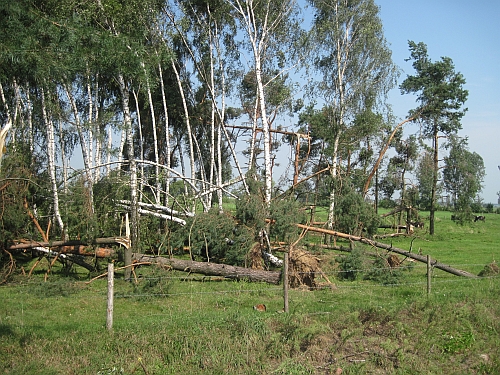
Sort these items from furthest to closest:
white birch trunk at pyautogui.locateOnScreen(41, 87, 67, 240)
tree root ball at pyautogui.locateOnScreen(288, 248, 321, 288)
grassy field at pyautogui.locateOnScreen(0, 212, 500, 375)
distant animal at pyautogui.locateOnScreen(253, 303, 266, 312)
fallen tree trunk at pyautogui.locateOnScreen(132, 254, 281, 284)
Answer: white birch trunk at pyautogui.locateOnScreen(41, 87, 67, 240)
fallen tree trunk at pyautogui.locateOnScreen(132, 254, 281, 284)
tree root ball at pyautogui.locateOnScreen(288, 248, 321, 288)
distant animal at pyautogui.locateOnScreen(253, 303, 266, 312)
grassy field at pyautogui.locateOnScreen(0, 212, 500, 375)

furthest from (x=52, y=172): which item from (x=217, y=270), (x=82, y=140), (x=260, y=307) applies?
(x=260, y=307)

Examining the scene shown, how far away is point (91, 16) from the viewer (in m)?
16.5

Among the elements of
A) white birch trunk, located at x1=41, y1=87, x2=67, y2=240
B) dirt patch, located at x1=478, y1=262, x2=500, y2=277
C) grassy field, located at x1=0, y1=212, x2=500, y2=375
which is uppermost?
white birch trunk, located at x1=41, y1=87, x2=67, y2=240

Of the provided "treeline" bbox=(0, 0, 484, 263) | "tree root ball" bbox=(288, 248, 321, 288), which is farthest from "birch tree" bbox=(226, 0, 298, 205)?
"tree root ball" bbox=(288, 248, 321, 288)

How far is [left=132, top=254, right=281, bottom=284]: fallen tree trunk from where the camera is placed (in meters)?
13.0

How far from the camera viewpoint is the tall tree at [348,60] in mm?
25828

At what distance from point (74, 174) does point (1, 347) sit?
8357 mm

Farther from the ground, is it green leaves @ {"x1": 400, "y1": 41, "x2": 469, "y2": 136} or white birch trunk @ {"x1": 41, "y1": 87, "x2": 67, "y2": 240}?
green leaves @ {"x1": 400, "y1": 41, "x2": 469, "y2": 136}

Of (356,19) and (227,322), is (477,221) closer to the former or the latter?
(356,19)

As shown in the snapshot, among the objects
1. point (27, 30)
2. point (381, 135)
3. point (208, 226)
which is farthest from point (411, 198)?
point (27, 30)

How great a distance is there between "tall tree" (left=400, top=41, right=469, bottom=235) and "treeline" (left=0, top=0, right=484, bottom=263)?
77mm

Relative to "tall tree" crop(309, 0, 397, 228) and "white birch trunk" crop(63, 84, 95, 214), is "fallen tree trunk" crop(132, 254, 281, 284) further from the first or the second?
"tall tree" crop(309, 0, 397, 228)

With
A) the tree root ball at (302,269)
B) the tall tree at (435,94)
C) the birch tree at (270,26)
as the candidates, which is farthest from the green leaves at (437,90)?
the tree root ball at (302,269)

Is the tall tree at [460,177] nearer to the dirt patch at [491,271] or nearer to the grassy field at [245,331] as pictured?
the dirt patch at [491,271]
